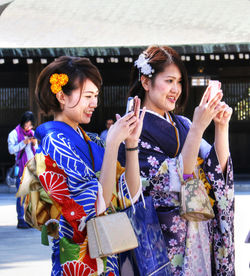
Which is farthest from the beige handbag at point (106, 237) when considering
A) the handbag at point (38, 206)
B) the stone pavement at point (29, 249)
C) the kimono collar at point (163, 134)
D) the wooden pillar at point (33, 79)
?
the wooden pillar at point (33, 79)

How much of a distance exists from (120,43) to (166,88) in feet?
35.8

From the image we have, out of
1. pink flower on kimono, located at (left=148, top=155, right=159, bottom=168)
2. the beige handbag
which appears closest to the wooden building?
pink flower on kimono, located at (left=148, top=155, right=159, bottom=168)

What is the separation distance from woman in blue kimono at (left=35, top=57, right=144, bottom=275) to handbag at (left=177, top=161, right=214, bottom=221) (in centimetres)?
27

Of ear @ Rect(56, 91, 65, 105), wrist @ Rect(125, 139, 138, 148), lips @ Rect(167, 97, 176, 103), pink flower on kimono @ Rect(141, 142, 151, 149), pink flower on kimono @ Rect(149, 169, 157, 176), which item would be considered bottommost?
pink flower on kimono @ Rect(149, 169, 157, 176)

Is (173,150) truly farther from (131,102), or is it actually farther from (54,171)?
(54,171)

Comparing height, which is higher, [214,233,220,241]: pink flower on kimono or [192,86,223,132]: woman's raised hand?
[192,86,223,132]: woman's raised hand

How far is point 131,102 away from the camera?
2811 millimetres

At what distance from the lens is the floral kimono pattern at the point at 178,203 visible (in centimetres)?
314

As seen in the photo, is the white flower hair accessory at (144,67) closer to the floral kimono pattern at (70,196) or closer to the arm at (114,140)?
the arm at (114,140)

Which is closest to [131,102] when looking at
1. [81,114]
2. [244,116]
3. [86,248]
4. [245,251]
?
[81,114]

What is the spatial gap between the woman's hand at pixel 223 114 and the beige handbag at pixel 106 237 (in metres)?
0.82

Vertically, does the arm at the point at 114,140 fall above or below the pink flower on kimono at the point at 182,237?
above

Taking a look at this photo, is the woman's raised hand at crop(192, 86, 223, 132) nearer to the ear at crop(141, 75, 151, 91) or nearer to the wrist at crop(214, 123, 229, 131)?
the wrist at crop(214, 123, 229, 131)

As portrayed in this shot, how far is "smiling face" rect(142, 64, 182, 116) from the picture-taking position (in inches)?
127
